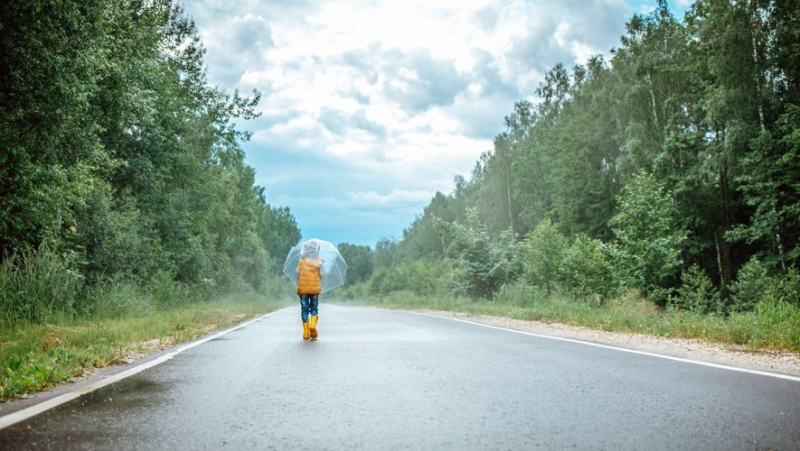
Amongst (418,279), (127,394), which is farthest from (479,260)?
(418,279)

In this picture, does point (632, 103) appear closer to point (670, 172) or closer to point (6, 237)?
point (670, 172)

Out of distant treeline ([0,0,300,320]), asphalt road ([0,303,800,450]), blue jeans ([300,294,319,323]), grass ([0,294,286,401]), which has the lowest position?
asphalt road ([0,303,800,450])

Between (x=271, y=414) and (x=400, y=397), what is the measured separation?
3.83 feet

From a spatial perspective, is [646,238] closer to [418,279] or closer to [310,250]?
[310,250]

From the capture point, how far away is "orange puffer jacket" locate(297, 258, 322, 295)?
10938 mm

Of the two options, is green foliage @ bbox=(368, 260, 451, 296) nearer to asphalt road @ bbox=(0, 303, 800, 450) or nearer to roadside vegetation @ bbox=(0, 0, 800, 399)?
roadside vegetation @ bbox=(0, 0, 800, 399)

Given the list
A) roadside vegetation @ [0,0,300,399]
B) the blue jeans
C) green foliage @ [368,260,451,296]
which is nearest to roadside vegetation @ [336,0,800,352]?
green foliage @ [368,260,451,296]

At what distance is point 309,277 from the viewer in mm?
11055

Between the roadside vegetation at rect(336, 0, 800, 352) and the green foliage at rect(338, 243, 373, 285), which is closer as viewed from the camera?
the roadside vegetation at rect(336, 0, 800, 352)

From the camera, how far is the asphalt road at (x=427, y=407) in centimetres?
352

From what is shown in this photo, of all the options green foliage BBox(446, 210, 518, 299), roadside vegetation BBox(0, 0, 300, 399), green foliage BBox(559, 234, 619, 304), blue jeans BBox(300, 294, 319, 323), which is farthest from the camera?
green foliage BBox(446, 210, 518, 299)

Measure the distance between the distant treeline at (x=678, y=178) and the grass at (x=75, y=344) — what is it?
507 inches

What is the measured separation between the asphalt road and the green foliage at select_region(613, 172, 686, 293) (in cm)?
1679

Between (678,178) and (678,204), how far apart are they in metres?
1.84
